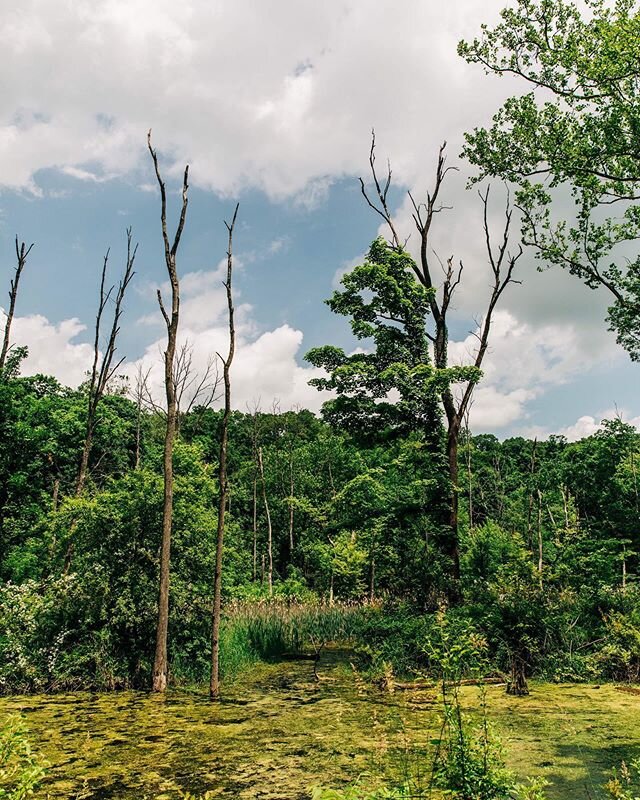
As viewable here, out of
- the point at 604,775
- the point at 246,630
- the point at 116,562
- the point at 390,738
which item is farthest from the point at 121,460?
the point at 604,775

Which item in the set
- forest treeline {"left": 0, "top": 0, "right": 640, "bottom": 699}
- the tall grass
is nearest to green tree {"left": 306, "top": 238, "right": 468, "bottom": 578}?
forest treeline {"left": 0, "top": 0, "right": 640, "bottom": 699}

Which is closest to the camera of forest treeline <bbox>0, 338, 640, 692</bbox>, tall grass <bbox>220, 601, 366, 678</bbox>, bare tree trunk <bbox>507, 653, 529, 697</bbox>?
bare tree trunk <bbox>507, 653, 529, 697</bbox>

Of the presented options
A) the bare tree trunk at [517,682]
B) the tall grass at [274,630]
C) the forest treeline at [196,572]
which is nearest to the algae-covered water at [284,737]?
the bare tree trunk at [517,682]

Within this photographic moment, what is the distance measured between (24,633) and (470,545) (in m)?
13.1

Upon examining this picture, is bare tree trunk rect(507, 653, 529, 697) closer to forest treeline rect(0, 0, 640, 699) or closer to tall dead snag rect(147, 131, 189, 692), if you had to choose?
forest treeline rect(0, 0, 640, 699)

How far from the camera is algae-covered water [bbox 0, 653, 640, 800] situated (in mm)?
4852

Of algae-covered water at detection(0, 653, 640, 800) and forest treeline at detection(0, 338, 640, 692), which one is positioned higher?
forest treeline at detection(0, 338, 640, 692)

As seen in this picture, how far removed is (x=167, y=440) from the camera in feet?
32.7

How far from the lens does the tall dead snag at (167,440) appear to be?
9.12 metres

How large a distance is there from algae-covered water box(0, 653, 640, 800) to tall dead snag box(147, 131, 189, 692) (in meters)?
0.62

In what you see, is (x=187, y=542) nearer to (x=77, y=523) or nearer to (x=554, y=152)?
(x=77, y=523)

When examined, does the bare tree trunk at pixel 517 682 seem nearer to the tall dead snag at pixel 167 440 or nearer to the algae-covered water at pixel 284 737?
the algae-covered water at pixel 284 737

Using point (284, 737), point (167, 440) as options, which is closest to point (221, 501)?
point (167, 440)

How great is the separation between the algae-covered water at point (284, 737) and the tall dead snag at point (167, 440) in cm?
62
